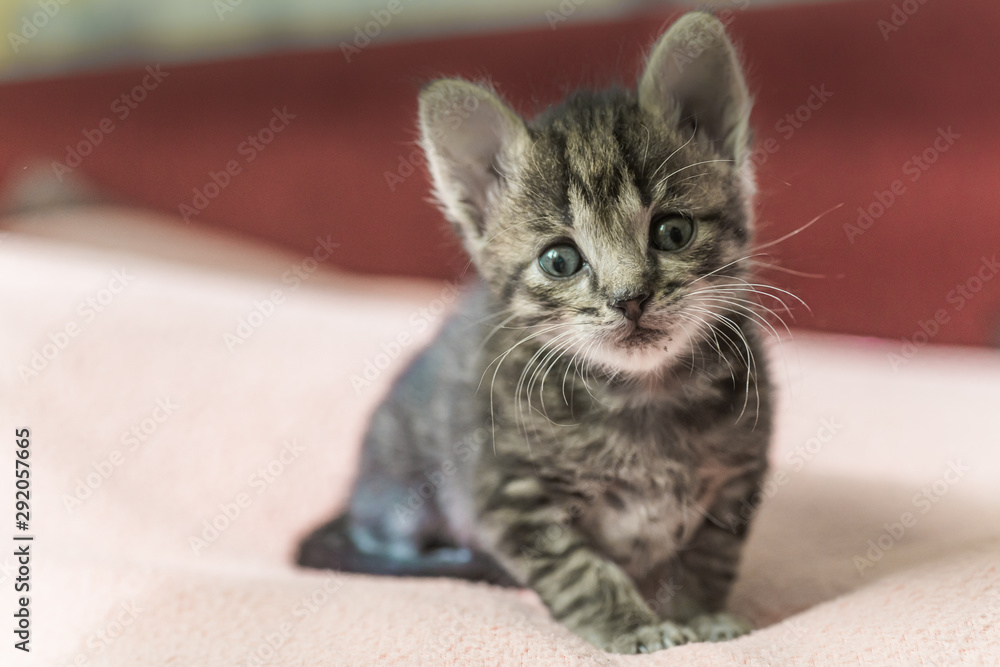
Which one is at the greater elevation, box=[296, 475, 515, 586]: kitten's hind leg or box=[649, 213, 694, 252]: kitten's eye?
box=[649, 213, 694, 252]: kitten's eye

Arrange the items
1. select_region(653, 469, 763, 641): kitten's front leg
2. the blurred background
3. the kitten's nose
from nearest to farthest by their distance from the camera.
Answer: the kitten's nose
select_region(653, 469, 763, 641): kitten's front leg
the blurred background

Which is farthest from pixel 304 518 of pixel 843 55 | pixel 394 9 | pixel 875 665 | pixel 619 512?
pixel 843 55

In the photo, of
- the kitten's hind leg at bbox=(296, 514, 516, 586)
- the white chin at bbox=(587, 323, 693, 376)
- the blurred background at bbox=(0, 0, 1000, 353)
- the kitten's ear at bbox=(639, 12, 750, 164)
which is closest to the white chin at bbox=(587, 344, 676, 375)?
the white chin at bbox=(587, 323, 693, 376)

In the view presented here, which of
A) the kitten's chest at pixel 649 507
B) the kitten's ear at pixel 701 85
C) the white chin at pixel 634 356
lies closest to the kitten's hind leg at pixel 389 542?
the kitten's chest at pixel 649 507

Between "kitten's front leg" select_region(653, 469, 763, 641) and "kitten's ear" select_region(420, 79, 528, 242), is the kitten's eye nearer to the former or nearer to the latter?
"kitten's ear" select_region(420, 79, 528, 242)

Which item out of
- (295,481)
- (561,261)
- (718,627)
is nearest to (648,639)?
(718,627)

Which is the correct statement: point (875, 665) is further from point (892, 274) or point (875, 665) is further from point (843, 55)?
point (843, 55)

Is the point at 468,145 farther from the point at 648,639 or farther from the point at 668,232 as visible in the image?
the point at 648,639

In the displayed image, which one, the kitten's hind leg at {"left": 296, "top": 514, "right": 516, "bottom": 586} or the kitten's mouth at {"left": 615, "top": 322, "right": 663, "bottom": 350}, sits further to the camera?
the kitten's hind leg at {"left": 296, "top": 514, "right": 516, "bottom": 586}
